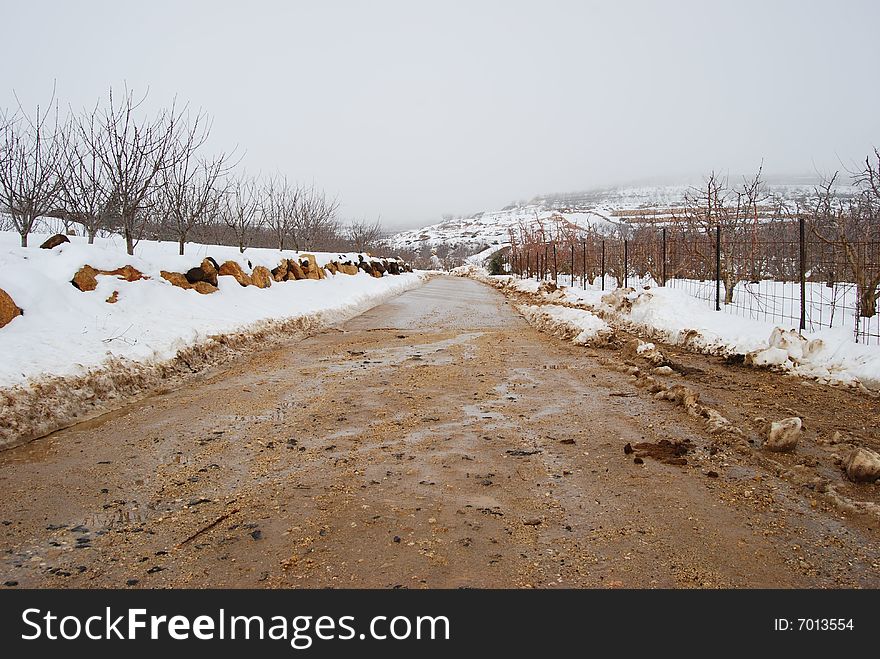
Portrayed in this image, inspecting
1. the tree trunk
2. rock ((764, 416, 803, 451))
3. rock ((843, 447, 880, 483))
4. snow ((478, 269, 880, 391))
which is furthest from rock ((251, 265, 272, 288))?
rock ((843, 447, 880, 483))

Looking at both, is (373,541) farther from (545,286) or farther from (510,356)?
(545,286)

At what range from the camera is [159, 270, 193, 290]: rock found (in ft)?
32.0

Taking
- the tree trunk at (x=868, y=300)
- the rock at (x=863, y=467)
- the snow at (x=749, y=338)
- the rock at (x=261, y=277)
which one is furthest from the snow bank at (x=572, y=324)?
the rock at (x=261, y=277)

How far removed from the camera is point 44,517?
3117 millimetres

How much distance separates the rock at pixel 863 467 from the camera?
3.33 metres

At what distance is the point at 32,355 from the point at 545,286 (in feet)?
57.8

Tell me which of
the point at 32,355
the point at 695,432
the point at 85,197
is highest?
the point at 85,197

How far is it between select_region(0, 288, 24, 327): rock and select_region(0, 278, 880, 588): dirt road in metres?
1.86

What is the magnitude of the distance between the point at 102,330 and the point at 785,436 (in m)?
7.32

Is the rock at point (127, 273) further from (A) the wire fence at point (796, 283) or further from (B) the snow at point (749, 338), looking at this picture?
(A) the wire fence at point (796, 283)

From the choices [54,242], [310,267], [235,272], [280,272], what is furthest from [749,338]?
[310,267]

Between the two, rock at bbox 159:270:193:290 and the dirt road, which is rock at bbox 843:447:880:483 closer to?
the dirt road

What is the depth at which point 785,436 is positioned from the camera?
12.9ft
